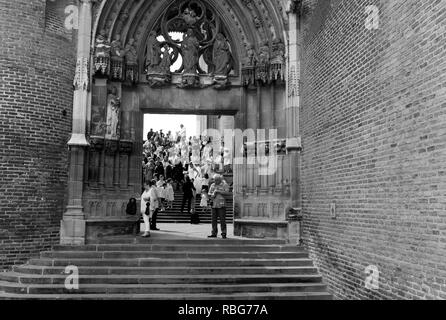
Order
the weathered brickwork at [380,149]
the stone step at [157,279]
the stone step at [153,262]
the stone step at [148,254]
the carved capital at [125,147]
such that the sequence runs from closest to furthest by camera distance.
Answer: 1. the weathered brickwork at [380,149]
2. the stone step at [157,279]
3. the stone step at [153,262]
4. the stone step at [148,254]
5. the carved capital at [125,147]

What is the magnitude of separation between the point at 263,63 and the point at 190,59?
1.92 m

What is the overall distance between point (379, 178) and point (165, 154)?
23032mm

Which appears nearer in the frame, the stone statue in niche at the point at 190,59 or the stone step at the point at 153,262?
the stone step at the point at 153,262

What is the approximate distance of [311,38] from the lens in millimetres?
10500

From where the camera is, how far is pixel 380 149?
686 cm

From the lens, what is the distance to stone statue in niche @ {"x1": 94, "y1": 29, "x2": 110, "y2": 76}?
11531mm

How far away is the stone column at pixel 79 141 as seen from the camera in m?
10.6

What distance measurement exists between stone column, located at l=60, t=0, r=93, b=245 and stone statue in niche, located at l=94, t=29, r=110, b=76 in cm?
20

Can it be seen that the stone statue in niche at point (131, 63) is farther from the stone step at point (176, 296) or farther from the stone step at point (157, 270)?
the stone step at point (176, 296)

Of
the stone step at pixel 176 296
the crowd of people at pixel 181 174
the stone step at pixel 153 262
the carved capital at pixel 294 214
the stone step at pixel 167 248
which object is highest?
the crowd of people at pixel 181 174

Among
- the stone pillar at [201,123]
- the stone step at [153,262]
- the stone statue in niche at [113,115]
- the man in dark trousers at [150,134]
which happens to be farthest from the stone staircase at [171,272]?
the stone pillar at [201,123]

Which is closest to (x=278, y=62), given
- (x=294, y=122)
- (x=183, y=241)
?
(x=294, y=122)

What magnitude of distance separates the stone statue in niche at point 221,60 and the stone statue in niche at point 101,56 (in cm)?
273

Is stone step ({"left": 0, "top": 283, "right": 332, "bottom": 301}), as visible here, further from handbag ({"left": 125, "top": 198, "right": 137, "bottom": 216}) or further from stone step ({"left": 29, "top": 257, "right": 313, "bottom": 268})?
handbag ({"left": 125, "top": 198, "right": 137, "bottom": 216})
